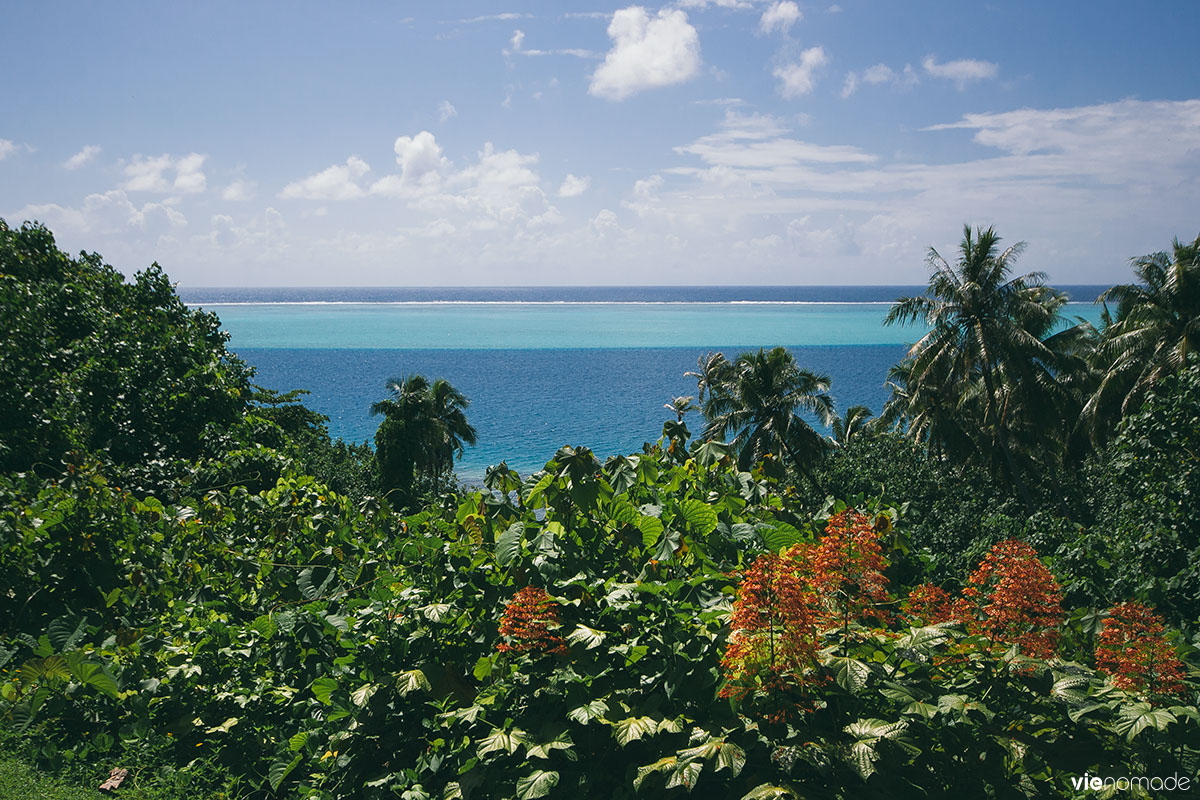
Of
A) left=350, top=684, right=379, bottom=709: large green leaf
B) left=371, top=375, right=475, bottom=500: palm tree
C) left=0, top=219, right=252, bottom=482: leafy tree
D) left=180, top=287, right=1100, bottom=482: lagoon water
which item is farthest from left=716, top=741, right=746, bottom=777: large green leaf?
left=180, top=287, right=1100, bottom=482: lagoon water

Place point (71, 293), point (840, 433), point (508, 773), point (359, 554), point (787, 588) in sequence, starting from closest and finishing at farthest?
point (787, 588) → point (508, 773) → point (359, 554) → point (71, 293) → point (840, 433)

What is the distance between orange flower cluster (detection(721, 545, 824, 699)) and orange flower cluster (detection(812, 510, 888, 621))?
0.12m

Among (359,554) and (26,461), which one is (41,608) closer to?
(359,554)

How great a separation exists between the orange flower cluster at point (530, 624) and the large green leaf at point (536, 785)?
443 millimetres

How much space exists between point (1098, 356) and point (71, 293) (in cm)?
3123

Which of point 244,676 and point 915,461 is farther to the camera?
point 915,461

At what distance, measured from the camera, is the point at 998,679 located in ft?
9.20

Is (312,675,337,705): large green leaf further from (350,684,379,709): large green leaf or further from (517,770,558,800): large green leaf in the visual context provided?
(517,770,558,800): large green leaf

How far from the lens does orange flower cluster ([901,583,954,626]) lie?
310 centimetres

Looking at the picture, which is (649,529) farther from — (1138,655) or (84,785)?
(84,785)

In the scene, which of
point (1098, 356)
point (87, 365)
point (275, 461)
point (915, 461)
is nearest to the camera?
point (275, 461)

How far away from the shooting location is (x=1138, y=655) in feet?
9.39

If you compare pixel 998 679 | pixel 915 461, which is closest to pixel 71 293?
pixel 998 679

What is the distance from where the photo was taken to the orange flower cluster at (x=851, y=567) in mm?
2790
